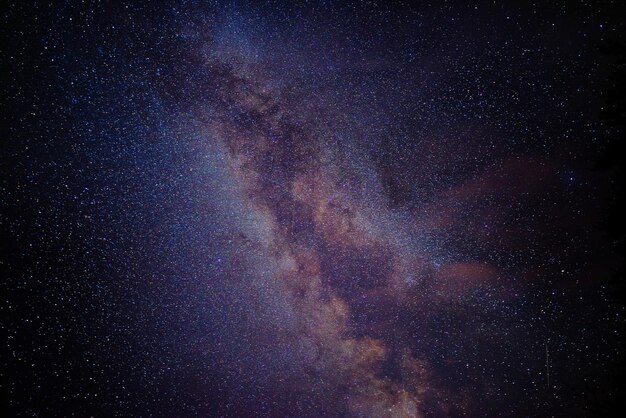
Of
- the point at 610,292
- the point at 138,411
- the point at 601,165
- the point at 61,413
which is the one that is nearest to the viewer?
the point at 610,292

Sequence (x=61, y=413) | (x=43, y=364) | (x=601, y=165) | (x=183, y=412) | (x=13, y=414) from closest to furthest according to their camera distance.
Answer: (x=601, y=165)
(x=13, y=414)
(x=43, y=364)
(x=61, y=413)
(x=183, y=412)

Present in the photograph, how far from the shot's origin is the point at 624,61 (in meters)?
3.95

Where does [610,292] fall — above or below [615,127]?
below

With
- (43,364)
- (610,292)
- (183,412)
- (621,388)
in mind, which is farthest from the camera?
(183,412)

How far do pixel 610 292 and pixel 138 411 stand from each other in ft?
163

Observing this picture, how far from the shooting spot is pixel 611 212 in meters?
3.92

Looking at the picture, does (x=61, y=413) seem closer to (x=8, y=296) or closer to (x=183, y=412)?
(x=8, y=296)

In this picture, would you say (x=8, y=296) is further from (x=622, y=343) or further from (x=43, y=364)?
(x=622, y=343)

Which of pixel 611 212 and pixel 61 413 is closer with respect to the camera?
pixel 611 212

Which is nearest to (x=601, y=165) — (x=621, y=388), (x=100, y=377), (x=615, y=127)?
(x=615, y=127)

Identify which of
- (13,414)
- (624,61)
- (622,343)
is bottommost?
(13,414)

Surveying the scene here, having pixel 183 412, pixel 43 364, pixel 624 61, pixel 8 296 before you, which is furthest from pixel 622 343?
pixel 183 412

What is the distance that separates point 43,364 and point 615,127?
101 ft

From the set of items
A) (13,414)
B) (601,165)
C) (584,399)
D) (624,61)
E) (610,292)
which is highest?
(624,61)
